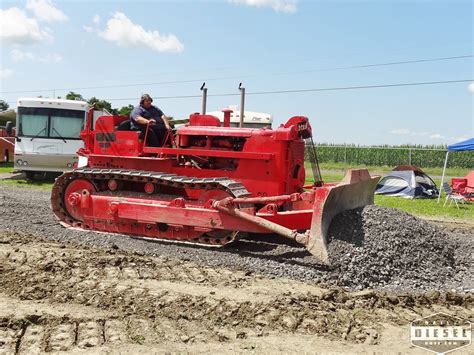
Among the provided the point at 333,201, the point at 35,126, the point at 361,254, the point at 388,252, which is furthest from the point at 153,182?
the point at 35,126

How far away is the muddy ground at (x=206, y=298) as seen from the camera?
4.22 meters

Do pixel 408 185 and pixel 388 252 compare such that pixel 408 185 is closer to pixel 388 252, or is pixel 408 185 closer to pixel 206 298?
pixel 388 252

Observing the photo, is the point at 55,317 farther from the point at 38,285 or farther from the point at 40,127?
the point at 40,127

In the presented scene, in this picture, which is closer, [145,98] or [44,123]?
[145,98]

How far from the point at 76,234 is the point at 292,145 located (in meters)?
3.74

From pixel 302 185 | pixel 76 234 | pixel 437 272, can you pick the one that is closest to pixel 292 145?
pixel 302 185

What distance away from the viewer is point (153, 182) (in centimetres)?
816

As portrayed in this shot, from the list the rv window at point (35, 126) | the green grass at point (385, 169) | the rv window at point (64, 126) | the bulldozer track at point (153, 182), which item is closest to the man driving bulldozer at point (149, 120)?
the bulldozer track at point (153, 182)

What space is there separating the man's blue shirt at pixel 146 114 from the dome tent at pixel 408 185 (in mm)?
11441

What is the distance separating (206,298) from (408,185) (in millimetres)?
14327

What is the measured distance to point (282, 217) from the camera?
7.29 metres

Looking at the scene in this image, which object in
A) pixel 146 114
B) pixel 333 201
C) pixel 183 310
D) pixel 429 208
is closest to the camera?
Answer: pixel 183 310

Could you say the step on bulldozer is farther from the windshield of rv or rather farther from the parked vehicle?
the parked vehicle

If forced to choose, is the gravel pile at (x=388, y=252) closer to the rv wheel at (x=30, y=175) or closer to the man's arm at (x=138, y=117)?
the man's arm at (x=138, y=117)
